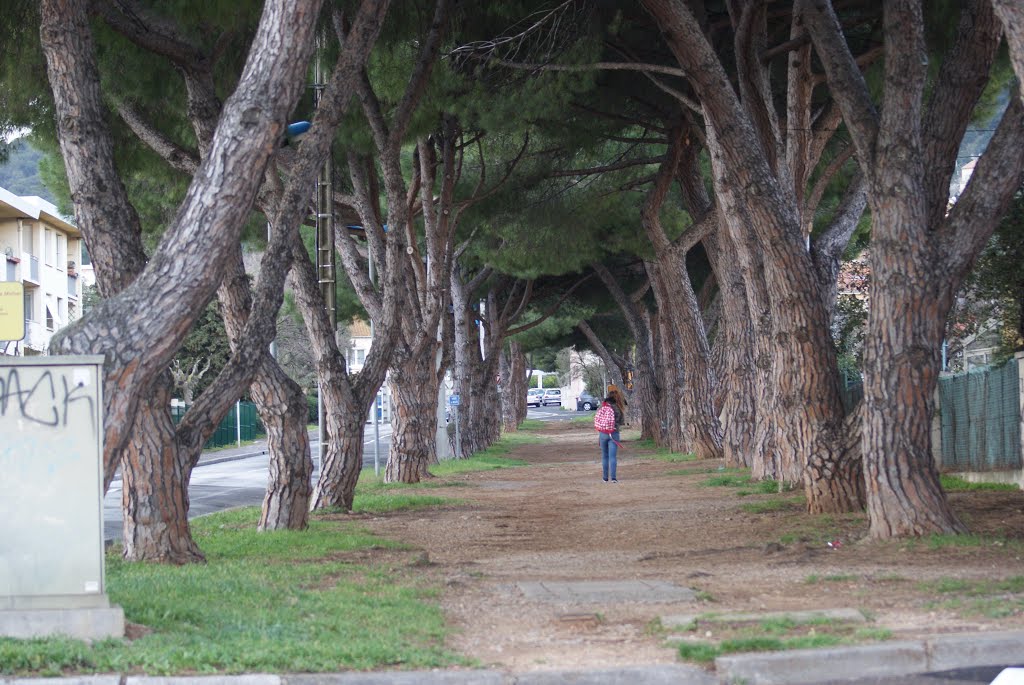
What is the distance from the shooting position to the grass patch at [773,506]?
1449 centimetres

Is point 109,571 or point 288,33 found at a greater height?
point 288,33

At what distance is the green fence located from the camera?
1919 inches

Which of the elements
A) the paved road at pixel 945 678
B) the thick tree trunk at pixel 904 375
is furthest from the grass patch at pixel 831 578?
the paved road at pixel 945 678

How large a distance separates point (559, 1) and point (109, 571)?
29.3 feet

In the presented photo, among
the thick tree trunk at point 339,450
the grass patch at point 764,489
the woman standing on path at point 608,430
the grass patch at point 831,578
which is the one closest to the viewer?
the grass patch at point 831,578

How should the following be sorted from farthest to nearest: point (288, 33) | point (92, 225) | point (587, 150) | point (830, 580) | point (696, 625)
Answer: point (587, 150)
point (92, 225)
point (830, 580)
point (288, 33)
point (696, 625)

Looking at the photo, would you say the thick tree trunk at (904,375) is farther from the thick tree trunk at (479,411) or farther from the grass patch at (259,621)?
the thick tree trunk at (479,411)

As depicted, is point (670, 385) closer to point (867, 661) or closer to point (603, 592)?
point (603, 592)

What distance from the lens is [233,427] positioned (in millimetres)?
53500

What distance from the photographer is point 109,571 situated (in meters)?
9.15

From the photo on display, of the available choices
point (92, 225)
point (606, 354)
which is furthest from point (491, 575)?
point (606, 354)

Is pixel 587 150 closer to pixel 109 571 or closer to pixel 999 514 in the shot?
pixel 999 514

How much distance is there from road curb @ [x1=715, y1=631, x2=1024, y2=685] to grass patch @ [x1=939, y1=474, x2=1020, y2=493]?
9.57m

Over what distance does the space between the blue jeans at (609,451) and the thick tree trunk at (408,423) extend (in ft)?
10.6
